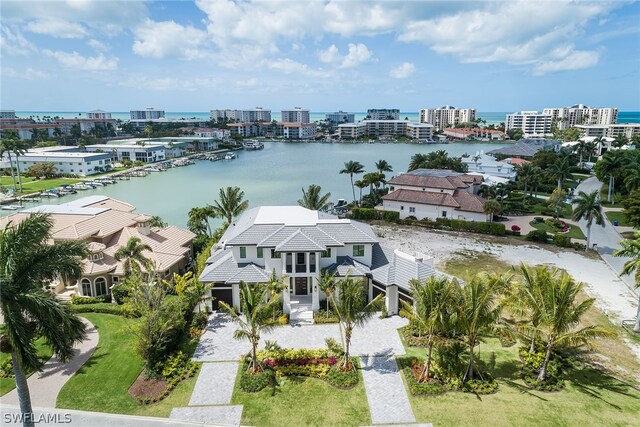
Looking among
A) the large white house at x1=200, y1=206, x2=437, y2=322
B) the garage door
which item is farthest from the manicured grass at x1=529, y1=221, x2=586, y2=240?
the garage door

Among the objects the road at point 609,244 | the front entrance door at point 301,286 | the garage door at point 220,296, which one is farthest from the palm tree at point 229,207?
the road at point 609,244

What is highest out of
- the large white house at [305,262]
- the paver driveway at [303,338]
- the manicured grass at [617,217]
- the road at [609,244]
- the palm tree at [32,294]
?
the palm tree at [32,294]

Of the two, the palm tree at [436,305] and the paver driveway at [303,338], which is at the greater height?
the palm tree at [436,305]

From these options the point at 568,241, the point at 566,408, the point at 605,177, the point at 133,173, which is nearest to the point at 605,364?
the point at 566,408

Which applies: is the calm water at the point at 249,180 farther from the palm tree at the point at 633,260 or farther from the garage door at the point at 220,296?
the palm tree at the point at 633,260

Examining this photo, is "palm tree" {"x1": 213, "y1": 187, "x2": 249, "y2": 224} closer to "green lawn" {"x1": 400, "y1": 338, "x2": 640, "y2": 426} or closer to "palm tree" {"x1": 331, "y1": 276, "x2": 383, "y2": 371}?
"palm tree" {"x1": 331, "y1": 276, "x2": 383, "y2": 371}

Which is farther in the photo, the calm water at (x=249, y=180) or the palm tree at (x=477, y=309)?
the calm water at (x=249, y=180)

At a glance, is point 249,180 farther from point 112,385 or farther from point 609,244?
point 112,385
